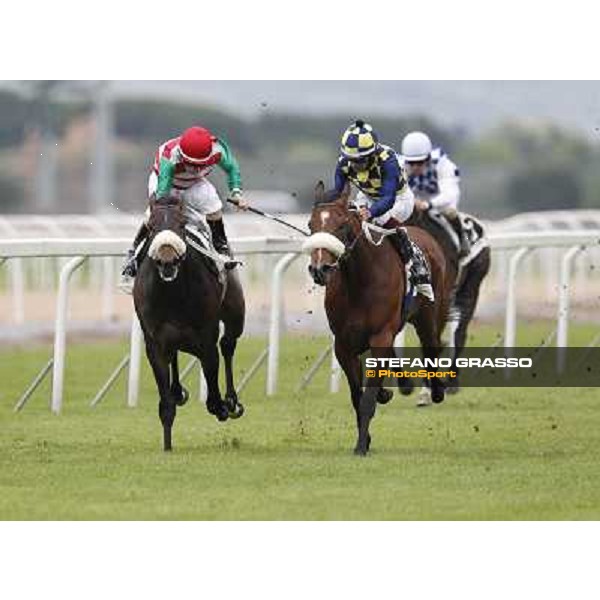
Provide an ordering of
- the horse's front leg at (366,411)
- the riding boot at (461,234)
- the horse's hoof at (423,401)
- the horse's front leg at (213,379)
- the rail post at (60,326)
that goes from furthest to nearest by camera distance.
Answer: the riding boot at (461,234)
the horse's hoof at (423,401)
the rail post at (60,326)
the horse's front leg at (213,379)
the horse's front leg at (366,411)

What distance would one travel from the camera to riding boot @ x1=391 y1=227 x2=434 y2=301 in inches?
467

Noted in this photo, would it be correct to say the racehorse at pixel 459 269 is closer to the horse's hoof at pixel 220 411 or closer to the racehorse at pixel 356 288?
the racehorse at pixel 356 288

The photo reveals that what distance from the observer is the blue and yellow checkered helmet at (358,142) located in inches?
450

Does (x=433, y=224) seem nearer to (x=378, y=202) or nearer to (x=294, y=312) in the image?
(x=378, y=202)

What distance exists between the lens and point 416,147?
47.2 feet

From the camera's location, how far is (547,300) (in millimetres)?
22984

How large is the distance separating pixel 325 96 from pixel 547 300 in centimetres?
4937

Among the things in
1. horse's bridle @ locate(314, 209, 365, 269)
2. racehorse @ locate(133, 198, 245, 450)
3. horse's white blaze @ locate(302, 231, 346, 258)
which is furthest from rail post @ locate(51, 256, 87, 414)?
horse's white blaze @ locate(302, 231, 346, 258)

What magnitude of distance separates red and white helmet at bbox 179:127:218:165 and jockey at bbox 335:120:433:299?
2.23ft

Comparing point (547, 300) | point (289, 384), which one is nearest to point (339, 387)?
point (289, 384)

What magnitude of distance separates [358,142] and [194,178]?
0.92m

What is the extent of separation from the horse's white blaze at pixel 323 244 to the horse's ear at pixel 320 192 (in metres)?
0.26

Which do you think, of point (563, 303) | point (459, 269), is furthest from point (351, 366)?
point (563, 303)

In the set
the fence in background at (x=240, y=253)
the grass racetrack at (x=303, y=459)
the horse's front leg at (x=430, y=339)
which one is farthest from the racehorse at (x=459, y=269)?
the horse's front leg at (x=430, y=339)
